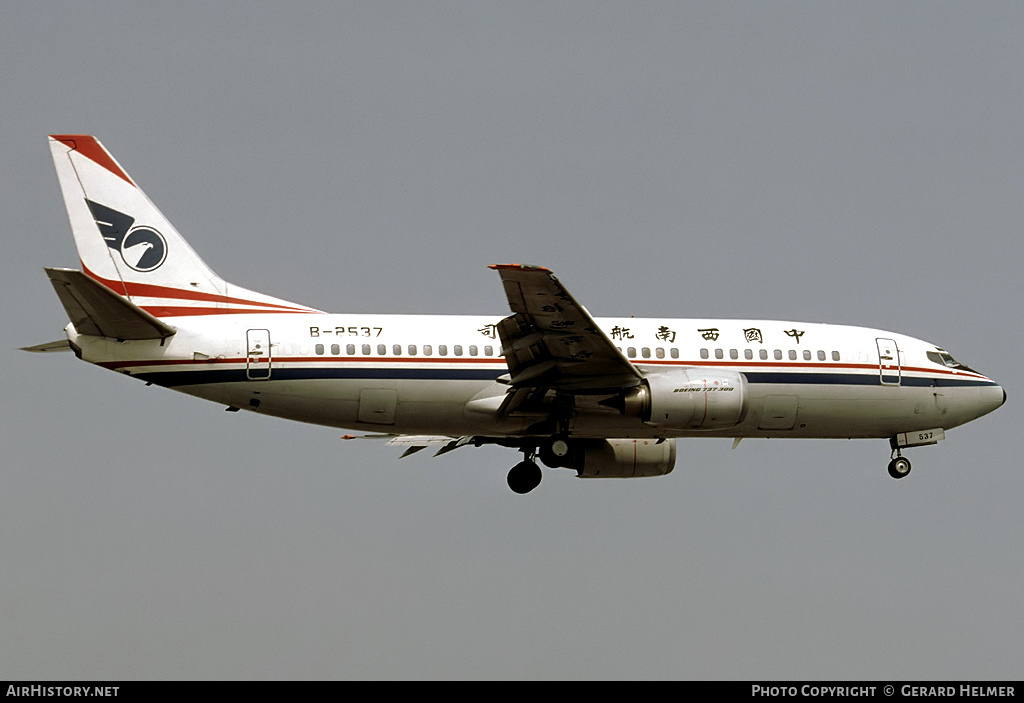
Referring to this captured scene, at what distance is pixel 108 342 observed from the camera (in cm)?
3431

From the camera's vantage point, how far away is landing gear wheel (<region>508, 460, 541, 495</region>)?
39219 mm

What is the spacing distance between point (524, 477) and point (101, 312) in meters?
11.6

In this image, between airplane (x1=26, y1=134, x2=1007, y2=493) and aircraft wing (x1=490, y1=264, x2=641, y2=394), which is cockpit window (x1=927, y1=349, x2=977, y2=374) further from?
aircraft wing (x1=490, y1=264, x2=641, y2=394)

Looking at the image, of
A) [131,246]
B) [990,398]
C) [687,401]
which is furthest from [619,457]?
[131,246]

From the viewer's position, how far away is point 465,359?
3644 cm

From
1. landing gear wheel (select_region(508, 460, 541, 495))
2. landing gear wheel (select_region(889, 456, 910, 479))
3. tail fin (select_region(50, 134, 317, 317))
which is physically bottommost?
landing gear wheel (select_region(508, 460, 541, 495))

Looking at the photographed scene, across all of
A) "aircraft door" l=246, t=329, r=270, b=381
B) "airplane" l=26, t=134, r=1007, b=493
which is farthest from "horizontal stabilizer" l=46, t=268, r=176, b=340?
"aircraft door" l=246, t=329, r=270, b=381

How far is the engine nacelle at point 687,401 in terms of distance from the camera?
1405 inches

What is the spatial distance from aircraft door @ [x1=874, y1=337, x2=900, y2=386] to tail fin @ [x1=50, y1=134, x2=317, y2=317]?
14.8 m

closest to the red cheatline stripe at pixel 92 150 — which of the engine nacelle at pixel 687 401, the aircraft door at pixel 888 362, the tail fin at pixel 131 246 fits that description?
the tail fin at pixel 131 246

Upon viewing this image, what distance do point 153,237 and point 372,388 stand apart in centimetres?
662

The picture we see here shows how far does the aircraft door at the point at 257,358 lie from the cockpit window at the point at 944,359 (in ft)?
57.0

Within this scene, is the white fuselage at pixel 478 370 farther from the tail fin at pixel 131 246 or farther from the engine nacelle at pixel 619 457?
the engine nacelle at pixel 619 457

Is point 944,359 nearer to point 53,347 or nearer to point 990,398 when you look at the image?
point 990,398
